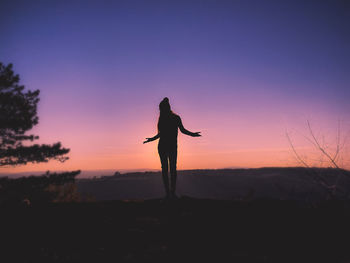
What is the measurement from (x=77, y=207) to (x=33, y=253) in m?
1.80

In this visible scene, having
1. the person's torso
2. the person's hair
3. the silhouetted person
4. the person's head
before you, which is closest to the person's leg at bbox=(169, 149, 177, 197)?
the silhouetted person

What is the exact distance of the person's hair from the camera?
595 cm

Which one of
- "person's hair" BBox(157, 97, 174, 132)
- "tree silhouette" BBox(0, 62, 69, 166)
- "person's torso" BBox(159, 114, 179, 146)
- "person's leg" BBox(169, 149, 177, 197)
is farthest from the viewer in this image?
"tree silhouette" BBox(0, 62, 69, 166)

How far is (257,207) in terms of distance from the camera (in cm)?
449

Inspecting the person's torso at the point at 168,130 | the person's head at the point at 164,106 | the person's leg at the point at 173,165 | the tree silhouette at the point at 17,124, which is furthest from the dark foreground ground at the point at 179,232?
the tree silhouette at the point at 17,124

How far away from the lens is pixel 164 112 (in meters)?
5.99

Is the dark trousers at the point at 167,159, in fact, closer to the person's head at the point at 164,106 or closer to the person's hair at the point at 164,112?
the person's hair at the point at 164,112

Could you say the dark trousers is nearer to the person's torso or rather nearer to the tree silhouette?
the person's torso

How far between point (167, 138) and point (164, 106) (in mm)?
877

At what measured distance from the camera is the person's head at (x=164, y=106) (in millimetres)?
5989

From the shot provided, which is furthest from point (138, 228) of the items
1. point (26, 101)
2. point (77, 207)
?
point (26, 101)

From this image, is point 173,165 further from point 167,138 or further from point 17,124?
point 17,124

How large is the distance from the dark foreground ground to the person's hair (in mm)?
2144

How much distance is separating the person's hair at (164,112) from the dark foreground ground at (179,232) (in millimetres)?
2144
